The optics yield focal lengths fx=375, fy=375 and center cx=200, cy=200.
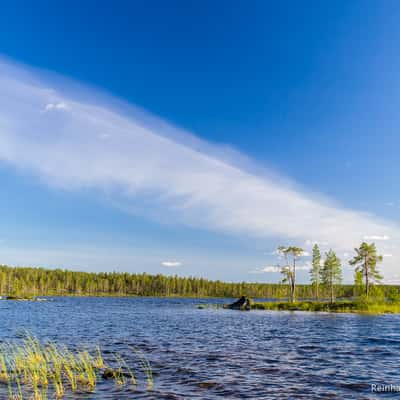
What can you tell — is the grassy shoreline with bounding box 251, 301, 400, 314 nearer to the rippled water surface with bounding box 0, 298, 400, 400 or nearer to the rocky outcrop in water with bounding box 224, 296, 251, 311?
the rocky outcrop in water with bounding box 224, 296, 251, 311

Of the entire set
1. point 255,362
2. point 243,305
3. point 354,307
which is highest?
point 255,362

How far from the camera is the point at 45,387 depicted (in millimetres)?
17859

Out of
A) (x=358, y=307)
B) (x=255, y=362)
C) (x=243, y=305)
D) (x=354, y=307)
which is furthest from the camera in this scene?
(x=243, y=305)

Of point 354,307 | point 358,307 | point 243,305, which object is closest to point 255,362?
point 358,307

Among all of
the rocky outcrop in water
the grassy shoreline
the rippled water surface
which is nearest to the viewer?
the rippled water surface

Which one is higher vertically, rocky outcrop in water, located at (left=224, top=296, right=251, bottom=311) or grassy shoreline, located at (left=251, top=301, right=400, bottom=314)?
grassy shoreline, located at (left=251, top=301, right=400, bottom=314)

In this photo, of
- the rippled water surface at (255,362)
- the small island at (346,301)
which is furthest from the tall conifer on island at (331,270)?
the rippled water surface at (255,362)

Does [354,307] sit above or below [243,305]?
above

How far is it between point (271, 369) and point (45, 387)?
490 inches

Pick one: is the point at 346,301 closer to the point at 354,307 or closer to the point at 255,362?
the point at 354,307

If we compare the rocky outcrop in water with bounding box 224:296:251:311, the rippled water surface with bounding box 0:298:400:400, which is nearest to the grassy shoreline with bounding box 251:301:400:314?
the rocky outcrop in water with bounding box 224:296:251:311

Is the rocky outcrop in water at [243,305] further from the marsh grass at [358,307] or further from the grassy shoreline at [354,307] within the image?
the marsh grass at [358,307]

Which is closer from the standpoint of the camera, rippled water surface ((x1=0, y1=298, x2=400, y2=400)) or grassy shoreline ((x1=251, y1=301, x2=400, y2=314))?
rippled water surface ((x1=0, y1=298, x2=400, y2=400))

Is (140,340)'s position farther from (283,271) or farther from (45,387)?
(283,271)
